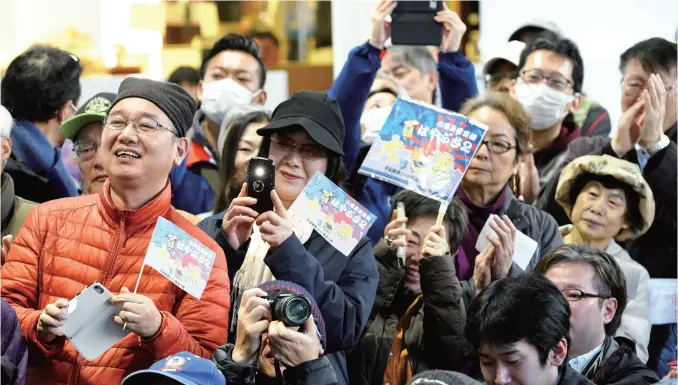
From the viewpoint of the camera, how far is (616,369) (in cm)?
376

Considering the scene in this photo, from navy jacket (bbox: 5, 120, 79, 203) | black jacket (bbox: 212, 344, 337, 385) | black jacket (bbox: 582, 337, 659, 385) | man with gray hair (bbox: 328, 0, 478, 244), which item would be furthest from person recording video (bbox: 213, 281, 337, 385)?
navy jacket (bbox: 5, 120, 79, 203)

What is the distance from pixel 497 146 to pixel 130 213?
1658 mm

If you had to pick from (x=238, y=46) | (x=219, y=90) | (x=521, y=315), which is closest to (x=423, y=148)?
(x=521, y=315)

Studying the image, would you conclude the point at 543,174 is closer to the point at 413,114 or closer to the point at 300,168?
the point at 413,114

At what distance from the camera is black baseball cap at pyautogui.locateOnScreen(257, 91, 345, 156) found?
3871 millimetres

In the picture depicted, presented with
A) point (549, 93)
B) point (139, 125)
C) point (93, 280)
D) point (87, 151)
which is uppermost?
point (139, 125)

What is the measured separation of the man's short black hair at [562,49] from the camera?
17.7ft

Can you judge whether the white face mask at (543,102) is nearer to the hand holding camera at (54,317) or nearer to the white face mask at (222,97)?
the white face mask at (222,97)

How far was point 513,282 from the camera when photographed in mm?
3457

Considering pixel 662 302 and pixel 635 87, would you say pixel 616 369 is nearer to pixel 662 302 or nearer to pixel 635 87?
A: pixel 662 302

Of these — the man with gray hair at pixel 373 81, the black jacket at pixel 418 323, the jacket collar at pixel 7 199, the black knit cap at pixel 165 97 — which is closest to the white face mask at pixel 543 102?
the man with gray hair at pixel 373 81

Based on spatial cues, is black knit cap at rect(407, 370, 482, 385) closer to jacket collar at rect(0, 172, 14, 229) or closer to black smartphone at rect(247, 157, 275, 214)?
black smartphone at rect(247, 157, 275, 214)

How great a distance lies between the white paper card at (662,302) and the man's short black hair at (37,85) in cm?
244

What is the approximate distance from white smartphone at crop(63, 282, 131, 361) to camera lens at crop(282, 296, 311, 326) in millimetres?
444
